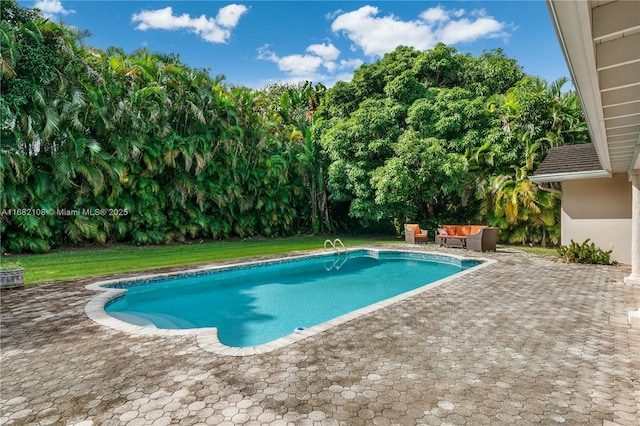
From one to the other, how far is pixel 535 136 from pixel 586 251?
706 cm

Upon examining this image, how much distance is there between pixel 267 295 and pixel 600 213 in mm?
11295

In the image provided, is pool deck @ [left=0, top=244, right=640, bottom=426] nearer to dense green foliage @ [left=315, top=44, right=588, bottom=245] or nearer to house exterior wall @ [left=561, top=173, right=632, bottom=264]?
house exterior wall @ [left=561, top=173, right=632, bottom=264]

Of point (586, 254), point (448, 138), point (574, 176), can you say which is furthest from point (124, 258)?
point (448, 138)

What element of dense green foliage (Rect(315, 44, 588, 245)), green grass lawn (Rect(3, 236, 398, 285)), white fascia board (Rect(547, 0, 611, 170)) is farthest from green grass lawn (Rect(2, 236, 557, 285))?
white fascia board (Rect(547, 0, 611, 170))

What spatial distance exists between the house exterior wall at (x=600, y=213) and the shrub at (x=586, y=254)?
1.81 ft

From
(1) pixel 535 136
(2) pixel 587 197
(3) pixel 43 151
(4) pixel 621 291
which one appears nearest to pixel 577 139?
(1) pixel 535 136

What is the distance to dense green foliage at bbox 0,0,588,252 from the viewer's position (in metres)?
12.9

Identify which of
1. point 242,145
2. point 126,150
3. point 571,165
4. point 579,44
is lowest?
point 579,44

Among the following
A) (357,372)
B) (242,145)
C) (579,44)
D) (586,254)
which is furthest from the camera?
(242,145)

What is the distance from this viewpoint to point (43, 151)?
45.4ft

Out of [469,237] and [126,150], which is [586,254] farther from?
[126,150]

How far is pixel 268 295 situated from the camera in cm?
956

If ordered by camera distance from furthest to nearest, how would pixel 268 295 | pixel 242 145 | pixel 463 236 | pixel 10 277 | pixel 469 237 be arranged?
1. pixel 242 145
2. pixel 463 236
3. pixel 469 237
4. pixel 268 295
5. pixel 10 277

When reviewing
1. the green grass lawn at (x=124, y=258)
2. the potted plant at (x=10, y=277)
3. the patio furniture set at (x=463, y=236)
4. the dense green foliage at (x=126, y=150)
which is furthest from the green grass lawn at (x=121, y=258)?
the patio furniture set at (x=463, y=236)
